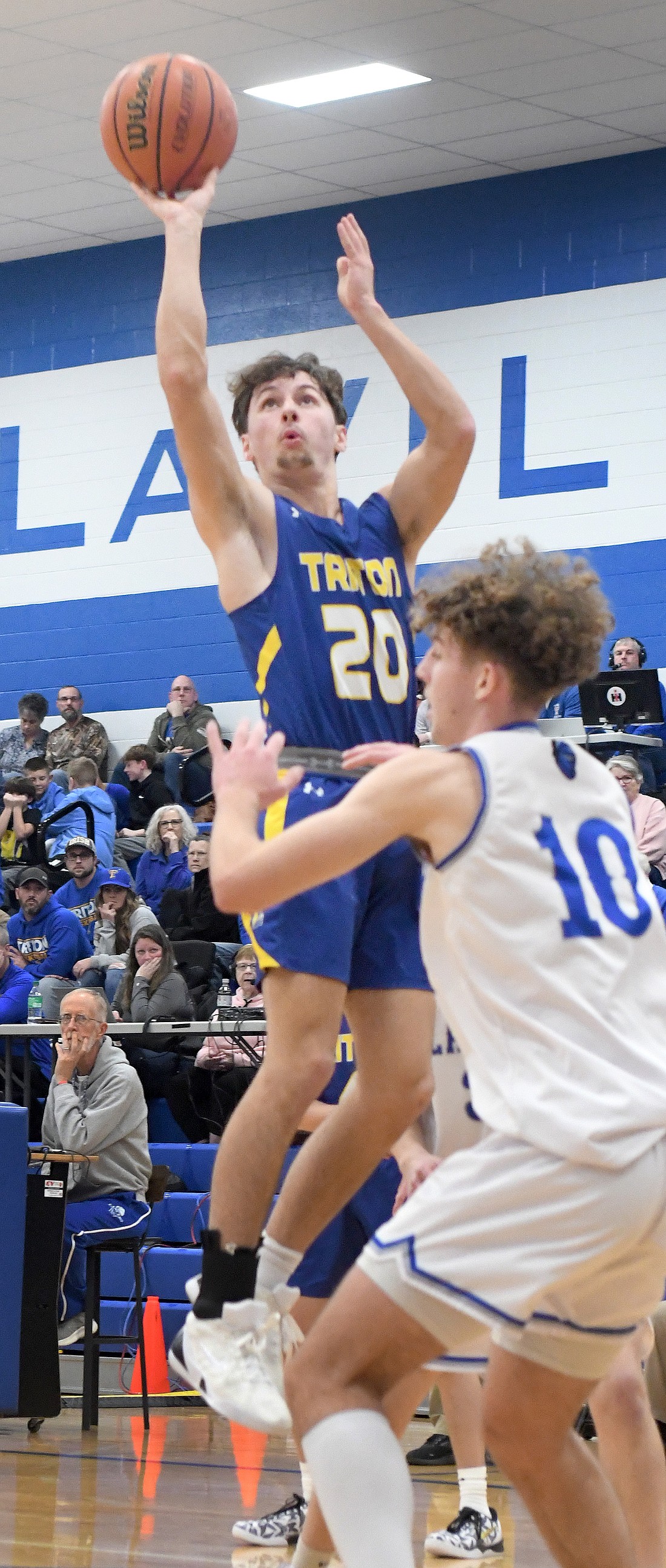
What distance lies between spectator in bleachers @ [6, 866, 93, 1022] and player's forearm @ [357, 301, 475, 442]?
8.32 metres

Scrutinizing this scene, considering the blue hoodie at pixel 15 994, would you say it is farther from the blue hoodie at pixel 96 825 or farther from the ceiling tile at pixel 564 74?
the ceiling tile at pixel 564 74

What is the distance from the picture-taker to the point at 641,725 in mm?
12766

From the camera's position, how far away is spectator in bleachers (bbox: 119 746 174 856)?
1493 cm

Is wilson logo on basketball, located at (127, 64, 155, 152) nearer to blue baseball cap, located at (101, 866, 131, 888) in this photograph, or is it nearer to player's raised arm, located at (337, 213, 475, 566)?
player's raised arm, located at (337, 213, 475, 566)

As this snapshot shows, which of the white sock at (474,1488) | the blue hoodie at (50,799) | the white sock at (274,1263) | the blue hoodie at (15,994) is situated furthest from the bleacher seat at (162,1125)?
the white sock at (274,1263)

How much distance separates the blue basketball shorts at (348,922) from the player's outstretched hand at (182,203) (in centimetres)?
119

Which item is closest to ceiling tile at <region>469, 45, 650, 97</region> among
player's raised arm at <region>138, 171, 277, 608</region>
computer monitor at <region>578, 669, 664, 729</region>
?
computer monitor at <region>578, 669, 664, 729</region>

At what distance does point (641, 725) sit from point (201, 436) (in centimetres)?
961

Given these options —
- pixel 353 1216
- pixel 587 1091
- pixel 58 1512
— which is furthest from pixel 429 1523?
pixel 587 1091

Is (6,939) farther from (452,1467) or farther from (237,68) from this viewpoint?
(237,68)

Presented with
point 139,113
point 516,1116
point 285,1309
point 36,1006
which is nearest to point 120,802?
point 36,1006

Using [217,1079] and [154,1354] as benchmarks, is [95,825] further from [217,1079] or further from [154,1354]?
[154,1354]

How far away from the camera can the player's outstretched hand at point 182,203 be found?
3604 mm

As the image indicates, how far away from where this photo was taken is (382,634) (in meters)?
3.66
